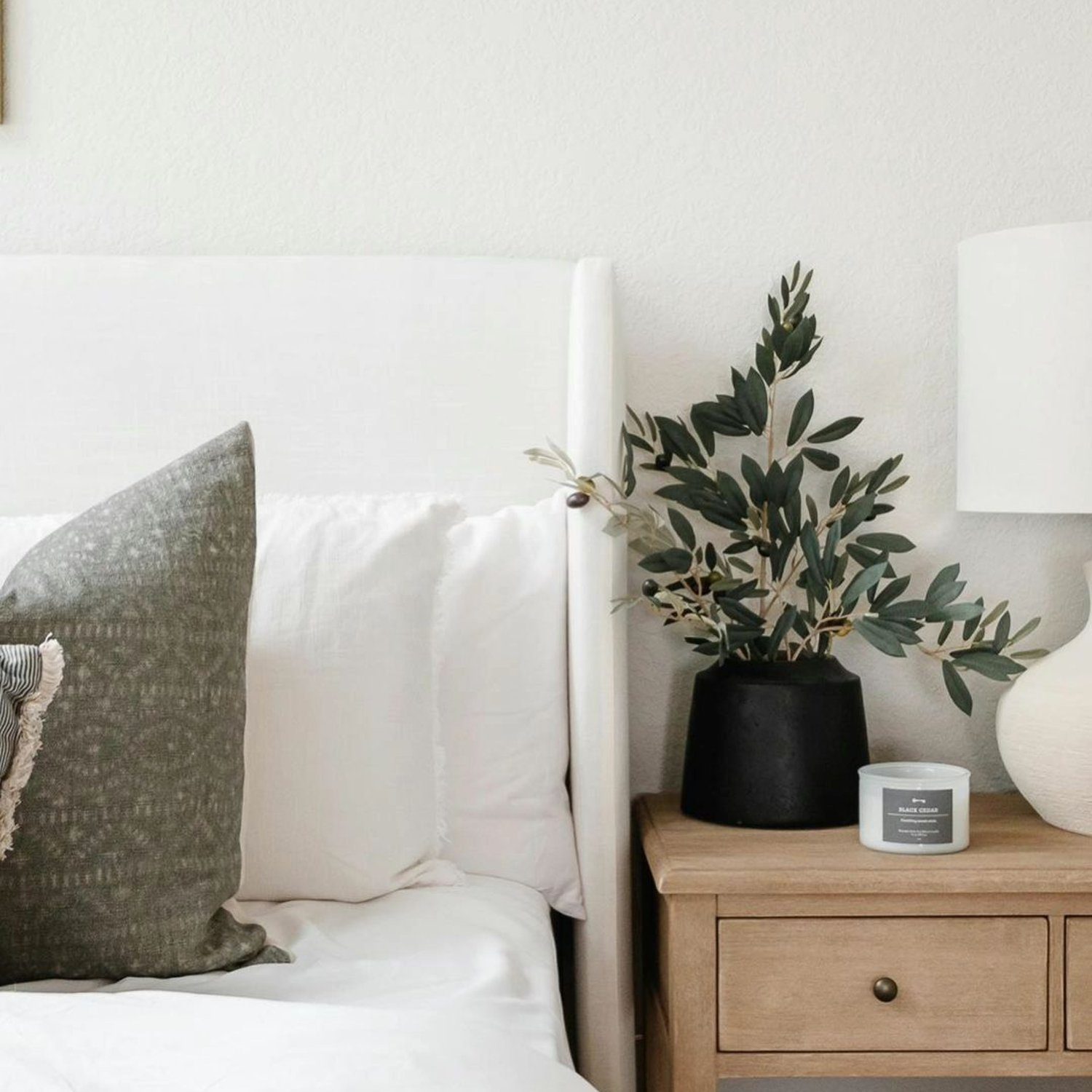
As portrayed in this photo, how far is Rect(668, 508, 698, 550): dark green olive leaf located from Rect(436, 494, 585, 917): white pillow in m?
0.16

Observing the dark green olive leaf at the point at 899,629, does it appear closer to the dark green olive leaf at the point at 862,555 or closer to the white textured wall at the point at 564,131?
the dark green olive leaf at the point at 862,555

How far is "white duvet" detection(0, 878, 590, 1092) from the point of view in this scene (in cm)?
67

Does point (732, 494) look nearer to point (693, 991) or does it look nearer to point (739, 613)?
point (739, 613)

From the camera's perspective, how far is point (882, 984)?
117 cm

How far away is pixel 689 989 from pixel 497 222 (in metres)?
0.92

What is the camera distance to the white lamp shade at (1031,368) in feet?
4.10

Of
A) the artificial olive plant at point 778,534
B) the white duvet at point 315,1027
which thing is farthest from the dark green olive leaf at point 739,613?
the white duvet at point 315,1027

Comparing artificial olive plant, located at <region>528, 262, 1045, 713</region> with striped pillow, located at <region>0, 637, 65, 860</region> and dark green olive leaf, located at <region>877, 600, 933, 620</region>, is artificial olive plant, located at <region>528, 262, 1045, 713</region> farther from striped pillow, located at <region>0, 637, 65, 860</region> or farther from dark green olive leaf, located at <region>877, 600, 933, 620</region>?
striped pillow, located at <region>0, 637, 65, 860</region>

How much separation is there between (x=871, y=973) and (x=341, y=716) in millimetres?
561

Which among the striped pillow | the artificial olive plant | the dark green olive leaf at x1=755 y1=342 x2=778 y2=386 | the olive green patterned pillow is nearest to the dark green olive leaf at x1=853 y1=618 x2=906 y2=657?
the artificial olive plant

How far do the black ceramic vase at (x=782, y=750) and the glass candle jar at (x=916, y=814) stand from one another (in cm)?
9

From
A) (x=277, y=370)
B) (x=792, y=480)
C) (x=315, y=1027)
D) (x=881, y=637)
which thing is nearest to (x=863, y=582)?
(x=881, y=637)

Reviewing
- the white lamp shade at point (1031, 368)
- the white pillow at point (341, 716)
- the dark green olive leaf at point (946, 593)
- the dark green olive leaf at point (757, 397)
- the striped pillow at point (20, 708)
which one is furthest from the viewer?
the dark green olive leaf at point (757, 397)

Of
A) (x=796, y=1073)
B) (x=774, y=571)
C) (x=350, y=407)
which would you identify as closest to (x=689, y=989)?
(x=796, y=1073)
